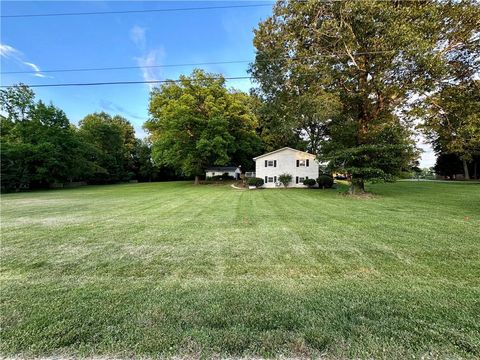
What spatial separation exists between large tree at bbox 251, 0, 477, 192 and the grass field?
864cm

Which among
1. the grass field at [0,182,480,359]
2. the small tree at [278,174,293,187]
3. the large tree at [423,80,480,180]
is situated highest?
the large tree at [423,80,480,180]

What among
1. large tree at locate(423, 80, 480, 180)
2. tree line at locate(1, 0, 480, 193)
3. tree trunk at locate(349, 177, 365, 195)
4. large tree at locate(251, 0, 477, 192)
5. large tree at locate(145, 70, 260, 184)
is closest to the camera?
large tree at locate(251, 0, 477, 192)

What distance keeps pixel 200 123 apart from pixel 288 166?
11.5m

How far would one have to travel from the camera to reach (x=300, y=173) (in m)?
24.4

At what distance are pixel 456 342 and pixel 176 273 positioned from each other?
10.4 feet

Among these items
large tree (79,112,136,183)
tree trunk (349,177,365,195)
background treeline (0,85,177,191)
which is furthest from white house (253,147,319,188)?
large tree (79,112,136,183)

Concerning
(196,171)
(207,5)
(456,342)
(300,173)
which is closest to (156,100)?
(196,171)

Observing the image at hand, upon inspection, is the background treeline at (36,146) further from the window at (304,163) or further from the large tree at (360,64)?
the window at (304,163)

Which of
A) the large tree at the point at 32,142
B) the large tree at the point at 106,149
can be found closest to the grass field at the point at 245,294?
the large tree at the point at 32,142

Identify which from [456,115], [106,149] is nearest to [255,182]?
[456,115]

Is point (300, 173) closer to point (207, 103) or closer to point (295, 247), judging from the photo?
point (207, 103)

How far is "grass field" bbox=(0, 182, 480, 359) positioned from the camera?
1.98 m

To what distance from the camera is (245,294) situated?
2.78 meters

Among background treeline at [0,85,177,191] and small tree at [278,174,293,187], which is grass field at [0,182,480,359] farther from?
background treeline at [0,85,177,191]
